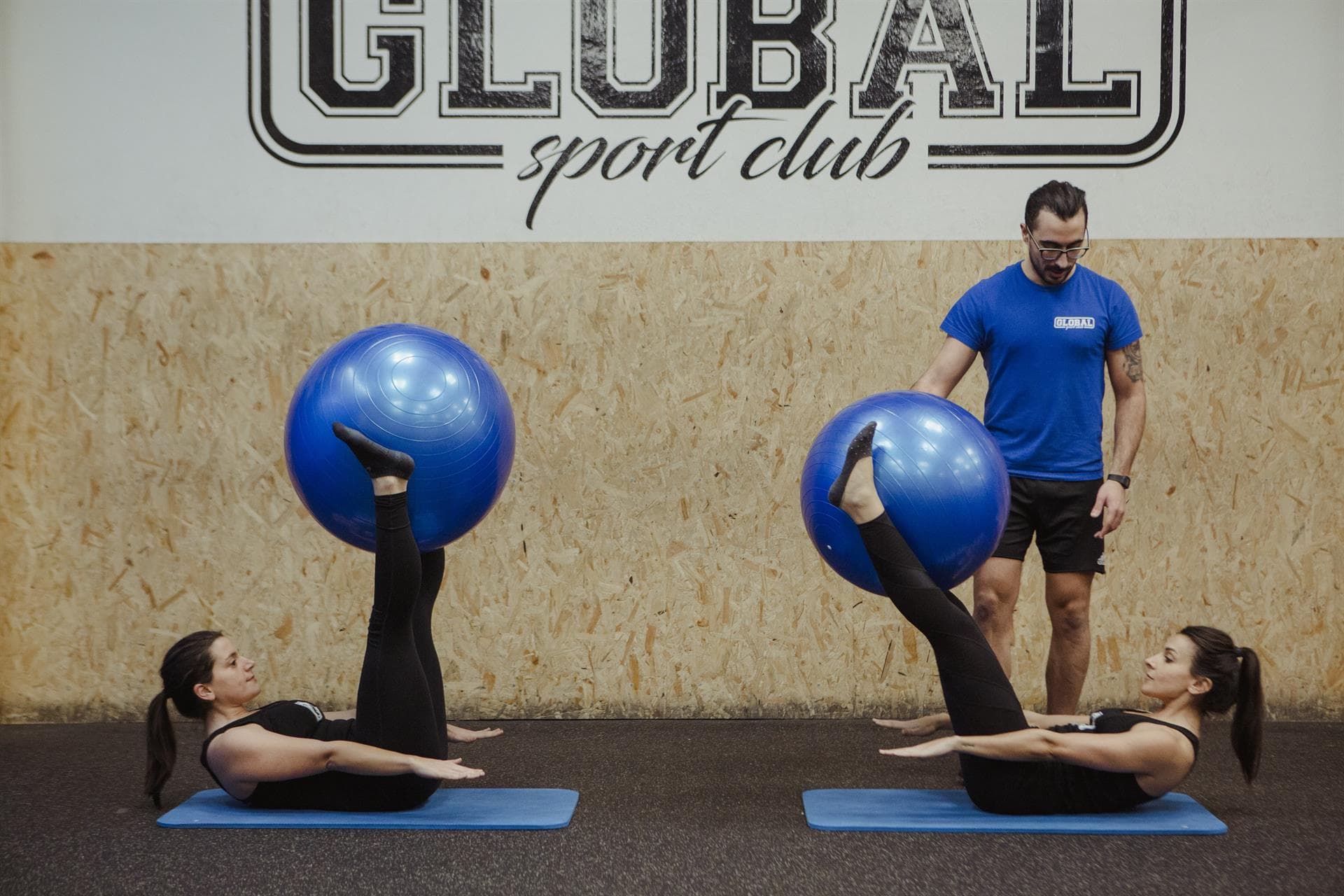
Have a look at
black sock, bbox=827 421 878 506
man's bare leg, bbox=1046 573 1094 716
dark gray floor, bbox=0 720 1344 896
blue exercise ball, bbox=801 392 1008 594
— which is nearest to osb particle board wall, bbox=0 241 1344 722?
dark gray floor, bbox=0 720 1344 896

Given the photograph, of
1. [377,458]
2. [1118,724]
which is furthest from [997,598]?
[377,458]

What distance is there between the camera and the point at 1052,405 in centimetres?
310

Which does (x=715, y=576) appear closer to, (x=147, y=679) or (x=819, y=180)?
(x=819, y=180)

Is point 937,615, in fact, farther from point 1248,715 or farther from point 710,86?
point 710,86

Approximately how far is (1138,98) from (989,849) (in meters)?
2.72

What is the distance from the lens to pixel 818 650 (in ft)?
13.1

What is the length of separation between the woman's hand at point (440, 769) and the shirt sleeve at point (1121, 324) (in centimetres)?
203

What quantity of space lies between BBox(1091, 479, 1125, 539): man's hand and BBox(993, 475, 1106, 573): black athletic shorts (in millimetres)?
42

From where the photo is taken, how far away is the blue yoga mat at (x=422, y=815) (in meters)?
2.66

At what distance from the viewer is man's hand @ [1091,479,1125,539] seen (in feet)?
10.00

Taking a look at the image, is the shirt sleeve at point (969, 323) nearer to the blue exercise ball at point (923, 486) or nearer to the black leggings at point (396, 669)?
the blue exercise ball at point (923, 486)

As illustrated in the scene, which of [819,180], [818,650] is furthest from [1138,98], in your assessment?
[818,650]

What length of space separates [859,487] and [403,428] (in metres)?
1.01

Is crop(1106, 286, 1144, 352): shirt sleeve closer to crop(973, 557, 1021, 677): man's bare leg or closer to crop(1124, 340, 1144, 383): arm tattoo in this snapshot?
crop(1124, 340, 1144, 383): arm tattoo
